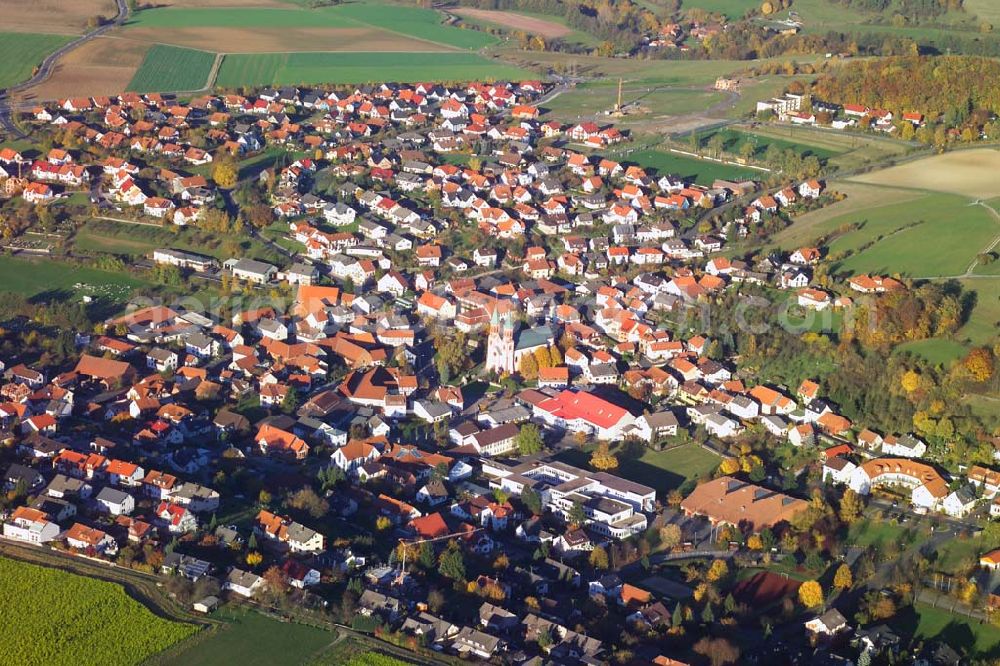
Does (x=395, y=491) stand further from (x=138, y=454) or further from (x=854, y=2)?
(x=854, y=2)

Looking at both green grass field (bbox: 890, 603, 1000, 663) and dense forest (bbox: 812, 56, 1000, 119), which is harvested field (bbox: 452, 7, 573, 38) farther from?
green grass field (bbox: 890, 603, 1000, 663)

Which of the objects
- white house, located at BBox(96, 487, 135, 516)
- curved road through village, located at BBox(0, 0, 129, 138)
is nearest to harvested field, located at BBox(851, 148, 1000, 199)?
white house, located at BBox(96, 487, 135, 516)

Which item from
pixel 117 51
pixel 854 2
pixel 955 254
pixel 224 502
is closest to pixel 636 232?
pixel 955 254

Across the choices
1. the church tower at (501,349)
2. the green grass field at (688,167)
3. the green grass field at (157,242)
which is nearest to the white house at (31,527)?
the church tower at (501,349)

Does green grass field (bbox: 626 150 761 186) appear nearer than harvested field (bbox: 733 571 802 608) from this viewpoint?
No

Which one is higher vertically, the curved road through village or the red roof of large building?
the curved road through village

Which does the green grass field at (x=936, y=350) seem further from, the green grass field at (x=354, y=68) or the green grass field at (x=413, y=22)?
the green grass field at (x=413, y=22)
